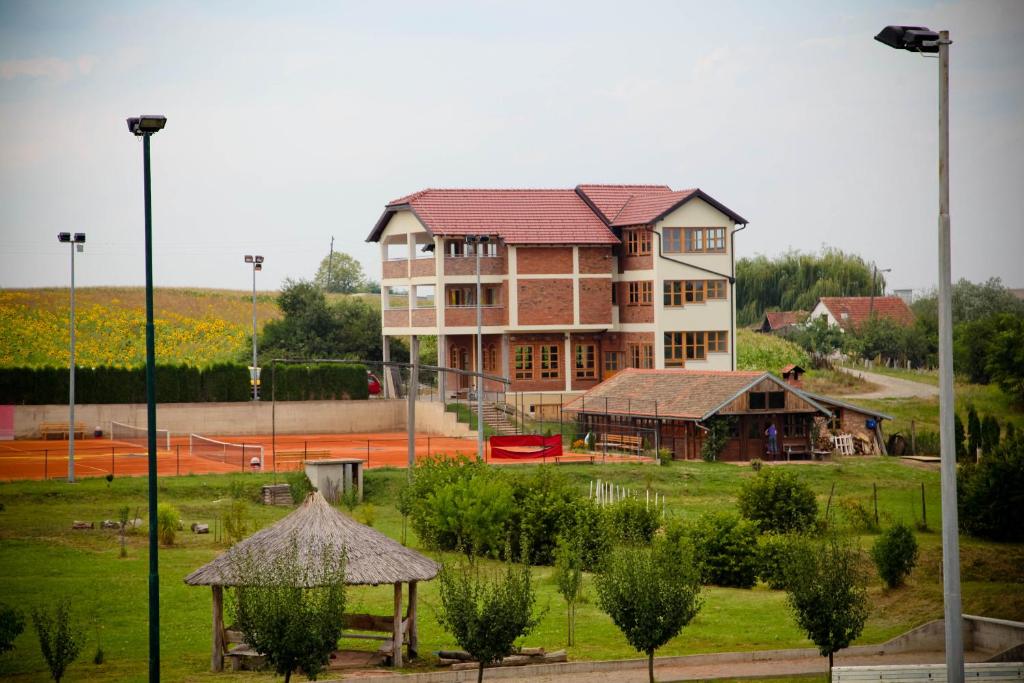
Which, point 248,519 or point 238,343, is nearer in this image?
point 248,519

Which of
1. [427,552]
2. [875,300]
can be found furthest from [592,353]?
[875,300]

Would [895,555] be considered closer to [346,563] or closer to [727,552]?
[727,552]

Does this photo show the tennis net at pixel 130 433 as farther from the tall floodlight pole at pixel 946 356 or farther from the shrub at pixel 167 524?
the tall floodlight pole at pixel 946 356

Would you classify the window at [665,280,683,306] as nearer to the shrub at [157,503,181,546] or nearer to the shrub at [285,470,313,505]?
the shrub at [285,470,313,505]

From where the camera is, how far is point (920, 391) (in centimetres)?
7525

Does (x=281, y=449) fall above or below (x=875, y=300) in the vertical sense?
below

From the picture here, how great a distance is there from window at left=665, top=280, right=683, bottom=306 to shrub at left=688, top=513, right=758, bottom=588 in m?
33.0

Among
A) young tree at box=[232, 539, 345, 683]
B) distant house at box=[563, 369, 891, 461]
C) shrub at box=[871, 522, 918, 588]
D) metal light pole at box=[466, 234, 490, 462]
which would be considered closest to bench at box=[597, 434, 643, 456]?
distant house at box=[563, 369, 891, 461]

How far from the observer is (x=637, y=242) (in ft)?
219

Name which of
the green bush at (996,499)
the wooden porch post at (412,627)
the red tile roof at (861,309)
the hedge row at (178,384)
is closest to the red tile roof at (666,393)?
the hedge row at (178,384)

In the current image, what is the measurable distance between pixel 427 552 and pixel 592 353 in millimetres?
32544

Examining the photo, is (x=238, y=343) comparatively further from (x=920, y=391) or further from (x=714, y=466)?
(x=714, y=466)

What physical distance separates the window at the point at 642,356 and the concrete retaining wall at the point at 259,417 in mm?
9882

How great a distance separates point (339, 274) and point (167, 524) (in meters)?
109
